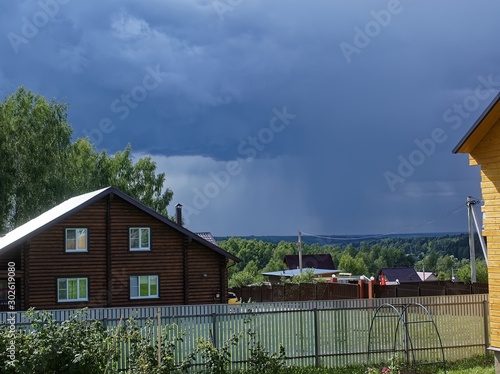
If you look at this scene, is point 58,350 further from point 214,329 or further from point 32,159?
point 32,159

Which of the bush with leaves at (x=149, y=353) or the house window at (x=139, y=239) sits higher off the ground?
the house window at (x=139, y=239)

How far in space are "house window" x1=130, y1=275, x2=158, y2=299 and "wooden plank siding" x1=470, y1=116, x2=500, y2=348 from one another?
57.1ft

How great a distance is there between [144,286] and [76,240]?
11.3 ft

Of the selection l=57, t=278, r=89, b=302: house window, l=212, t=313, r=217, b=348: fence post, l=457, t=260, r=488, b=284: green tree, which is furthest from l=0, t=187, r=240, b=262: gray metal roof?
l=457, t=260, r=488, b=284: green tree

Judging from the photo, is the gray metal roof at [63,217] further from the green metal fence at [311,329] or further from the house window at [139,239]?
the green metal fence at [311,329]

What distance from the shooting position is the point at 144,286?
28.4 metres

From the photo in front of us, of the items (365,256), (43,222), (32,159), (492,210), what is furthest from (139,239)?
(365,256)

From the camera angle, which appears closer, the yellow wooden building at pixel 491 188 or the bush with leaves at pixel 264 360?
the bush with leaves at pixel 264 360

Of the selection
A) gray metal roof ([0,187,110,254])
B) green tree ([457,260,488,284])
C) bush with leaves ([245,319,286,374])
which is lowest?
bush with leaves ([245,319,286,374])

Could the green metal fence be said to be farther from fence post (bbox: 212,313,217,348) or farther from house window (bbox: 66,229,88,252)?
house window (bbox: 66,229,88,252)

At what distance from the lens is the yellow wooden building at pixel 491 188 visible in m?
13.3

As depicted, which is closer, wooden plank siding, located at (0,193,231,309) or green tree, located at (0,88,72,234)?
wooden plank siding, located at (0,193,231,309)

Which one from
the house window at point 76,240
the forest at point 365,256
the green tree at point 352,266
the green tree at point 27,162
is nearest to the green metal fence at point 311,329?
the house window at point 76,240

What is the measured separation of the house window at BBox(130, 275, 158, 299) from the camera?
2816 cm
